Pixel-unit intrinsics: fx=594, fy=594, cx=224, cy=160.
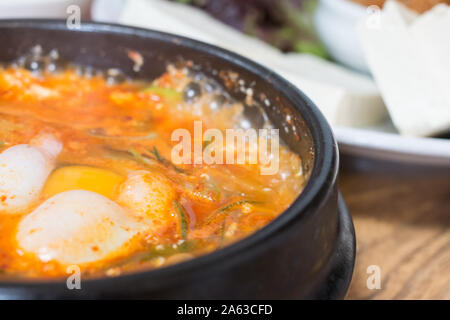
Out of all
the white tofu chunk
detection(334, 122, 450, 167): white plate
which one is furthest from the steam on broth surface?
the white tofu chunk

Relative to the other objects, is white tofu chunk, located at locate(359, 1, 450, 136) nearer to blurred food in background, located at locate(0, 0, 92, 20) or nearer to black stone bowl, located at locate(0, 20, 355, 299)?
black stone bowl, located at locate(0, 20, 355, 299)

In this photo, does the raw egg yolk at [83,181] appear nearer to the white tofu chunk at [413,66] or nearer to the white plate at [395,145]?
the white plate at [395,145]

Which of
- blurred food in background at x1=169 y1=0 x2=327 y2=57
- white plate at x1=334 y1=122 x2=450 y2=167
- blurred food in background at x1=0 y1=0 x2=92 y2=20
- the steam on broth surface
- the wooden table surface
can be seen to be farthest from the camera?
blurred food in background at x1=169 y1=0 x2=327 y2=57

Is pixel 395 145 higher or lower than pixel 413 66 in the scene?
lower

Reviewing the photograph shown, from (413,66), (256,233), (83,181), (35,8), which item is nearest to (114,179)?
(83,181)

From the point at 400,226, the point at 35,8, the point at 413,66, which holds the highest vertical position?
the point at 35,8

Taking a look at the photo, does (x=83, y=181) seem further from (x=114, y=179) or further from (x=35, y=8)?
(x=35, y=8)

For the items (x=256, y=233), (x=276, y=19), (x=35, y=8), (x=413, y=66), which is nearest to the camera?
(x=256, y=233)
